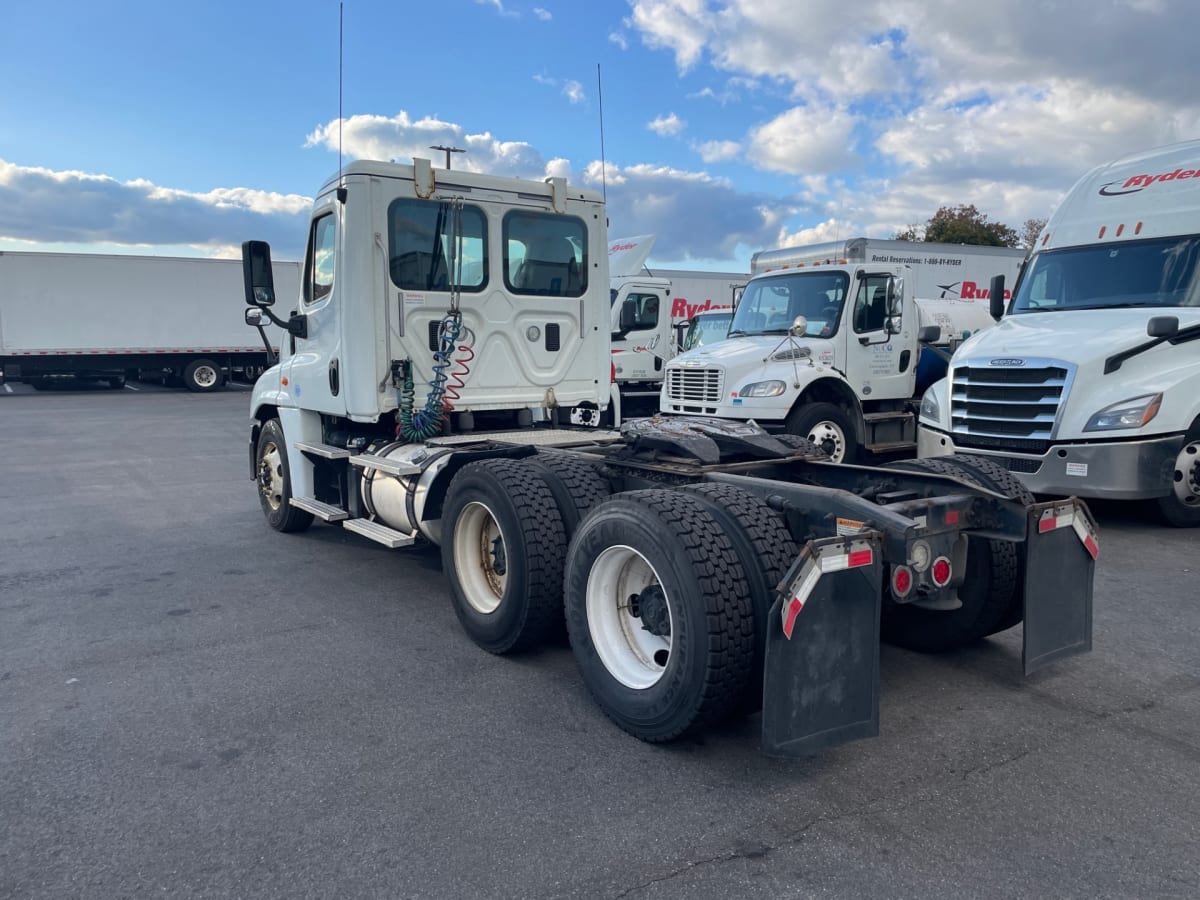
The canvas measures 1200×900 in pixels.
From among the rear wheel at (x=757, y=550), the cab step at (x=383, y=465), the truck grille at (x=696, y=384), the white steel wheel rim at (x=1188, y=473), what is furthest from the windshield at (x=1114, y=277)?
the cab step at (x=383, y=465)

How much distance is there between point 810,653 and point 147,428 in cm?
1735

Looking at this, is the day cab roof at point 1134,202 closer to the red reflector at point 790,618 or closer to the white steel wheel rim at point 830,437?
the white steel wheel rim at point 830,437

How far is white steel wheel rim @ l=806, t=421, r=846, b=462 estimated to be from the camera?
10.6m

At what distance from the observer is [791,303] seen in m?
11.4

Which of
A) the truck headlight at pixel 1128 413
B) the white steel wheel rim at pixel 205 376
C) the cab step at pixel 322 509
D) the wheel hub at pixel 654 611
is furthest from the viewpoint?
the white steel wheel rim at pixel 205 376

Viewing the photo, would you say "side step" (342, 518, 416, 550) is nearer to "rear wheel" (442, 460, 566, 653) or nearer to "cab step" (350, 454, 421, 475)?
"cab step" (350, 454, 421, 475)

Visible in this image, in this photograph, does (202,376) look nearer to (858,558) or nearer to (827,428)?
(827,428)

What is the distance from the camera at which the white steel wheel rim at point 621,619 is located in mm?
4078

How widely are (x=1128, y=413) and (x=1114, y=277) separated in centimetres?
184

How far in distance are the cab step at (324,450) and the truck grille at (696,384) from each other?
4905mm

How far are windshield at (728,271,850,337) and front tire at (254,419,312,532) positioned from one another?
613 centimetres

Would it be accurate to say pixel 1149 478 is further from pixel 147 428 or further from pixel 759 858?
pixel 147 428

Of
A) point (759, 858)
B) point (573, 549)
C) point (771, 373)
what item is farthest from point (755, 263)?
point (759, 858)

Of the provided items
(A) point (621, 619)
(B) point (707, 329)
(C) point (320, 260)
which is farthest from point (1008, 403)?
(B) point (707, 329)
